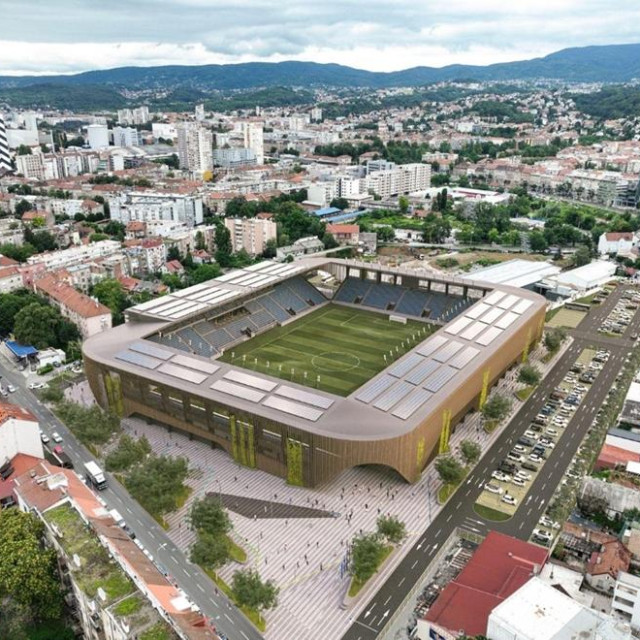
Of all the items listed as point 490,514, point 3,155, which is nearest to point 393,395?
point 490,514

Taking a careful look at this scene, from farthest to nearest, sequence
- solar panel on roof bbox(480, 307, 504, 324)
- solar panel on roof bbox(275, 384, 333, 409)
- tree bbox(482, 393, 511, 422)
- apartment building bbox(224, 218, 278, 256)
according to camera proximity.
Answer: apartment building bbox(224, 218, 278, 256) < solar panel on roof bbox(480, 307, 504, 324) < tree bbox(482, 393, 511, 422) < solar panel on roof bbox(275, 384, 333, 409)

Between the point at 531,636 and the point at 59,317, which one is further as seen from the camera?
the point at 59,317

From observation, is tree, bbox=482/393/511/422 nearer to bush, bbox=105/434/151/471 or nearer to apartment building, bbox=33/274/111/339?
bush, bbox=105/434/151/471

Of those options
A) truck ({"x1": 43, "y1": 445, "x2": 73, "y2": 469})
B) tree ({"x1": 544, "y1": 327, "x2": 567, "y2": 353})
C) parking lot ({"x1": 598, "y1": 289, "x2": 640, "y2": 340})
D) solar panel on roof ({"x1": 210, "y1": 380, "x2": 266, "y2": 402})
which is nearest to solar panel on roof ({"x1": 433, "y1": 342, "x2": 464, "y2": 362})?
tree ({"x1": 544, "y1": 327, "x2": 567, "y2": 353})

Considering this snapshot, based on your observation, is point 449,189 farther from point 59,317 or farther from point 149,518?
point 149,518

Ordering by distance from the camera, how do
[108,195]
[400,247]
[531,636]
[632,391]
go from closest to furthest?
1. [531,636]
2. [632,391]
3. [400,247]
4. [108,195]

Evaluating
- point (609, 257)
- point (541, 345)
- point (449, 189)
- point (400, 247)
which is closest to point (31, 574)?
point (541, 345)
